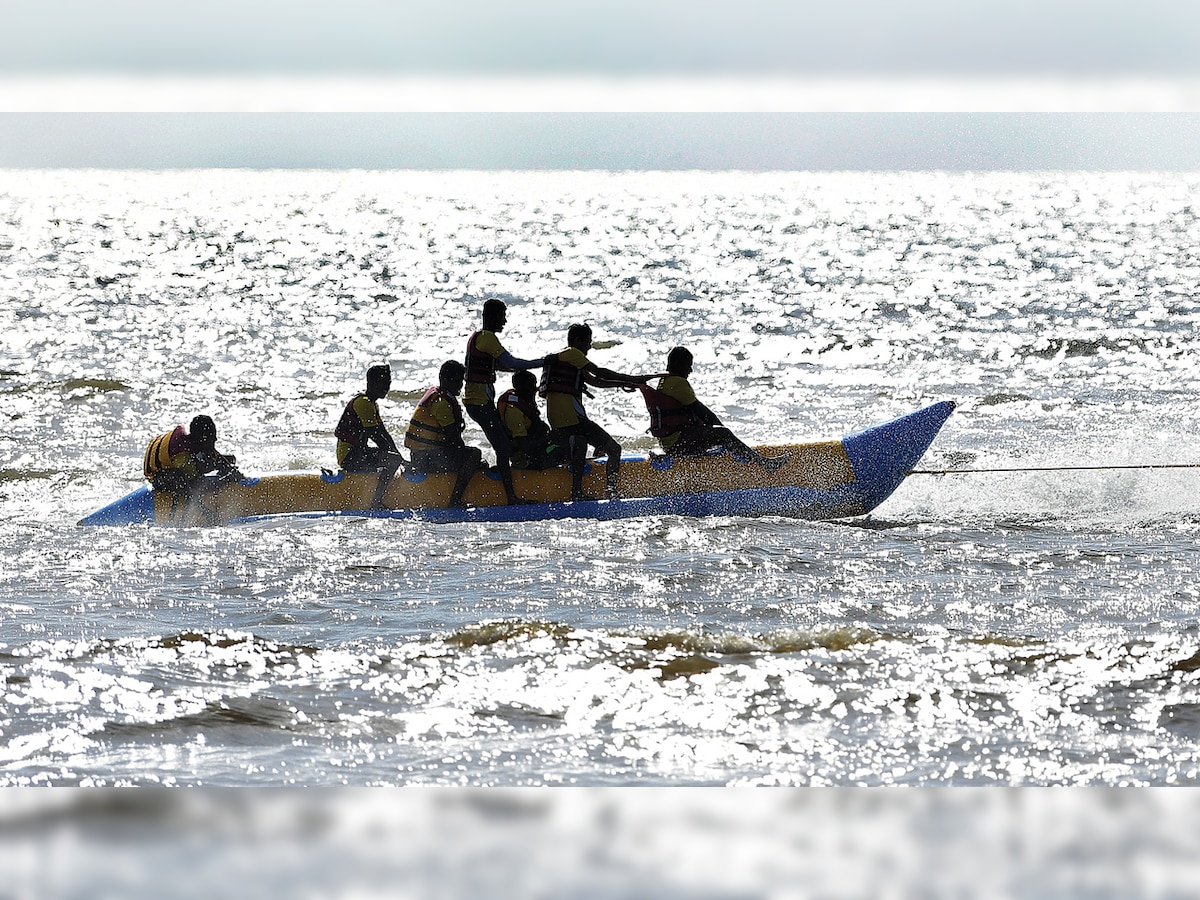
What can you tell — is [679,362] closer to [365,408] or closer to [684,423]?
[684,423]

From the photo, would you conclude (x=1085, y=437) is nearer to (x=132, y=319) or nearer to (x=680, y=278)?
(x=132, y=319)

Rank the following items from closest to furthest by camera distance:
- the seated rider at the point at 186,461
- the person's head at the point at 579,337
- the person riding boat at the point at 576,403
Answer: the person's head at the point at 579,337, the person riding boat at the point at 576,403, the seated rider at the point at 186,461

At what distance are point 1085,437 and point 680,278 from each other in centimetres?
3327

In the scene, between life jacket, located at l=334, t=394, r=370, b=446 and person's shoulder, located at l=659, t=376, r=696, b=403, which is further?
person's shoulder, located at l=659, t=376, r=696, b=403

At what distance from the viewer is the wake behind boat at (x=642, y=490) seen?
11000mm

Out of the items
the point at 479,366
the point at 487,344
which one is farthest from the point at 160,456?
the point at 487,344

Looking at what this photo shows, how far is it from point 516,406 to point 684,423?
1.40 meters

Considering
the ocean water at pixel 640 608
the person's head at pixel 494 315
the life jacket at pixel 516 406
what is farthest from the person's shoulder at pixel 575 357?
the ocean water at pixel 640 608

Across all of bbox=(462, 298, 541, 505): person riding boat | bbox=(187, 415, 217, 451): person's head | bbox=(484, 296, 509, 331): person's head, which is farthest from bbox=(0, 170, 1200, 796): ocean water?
bbox=(484, 296, 509, 331): person's head

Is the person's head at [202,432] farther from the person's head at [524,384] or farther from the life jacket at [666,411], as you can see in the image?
the life jacket at [666,411]

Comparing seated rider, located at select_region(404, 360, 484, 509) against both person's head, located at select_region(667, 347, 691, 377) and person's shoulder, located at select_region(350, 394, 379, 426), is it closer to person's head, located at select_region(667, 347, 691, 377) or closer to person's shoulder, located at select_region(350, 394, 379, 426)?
person's shoulder, located at select_region(350, 394, 379, 426)

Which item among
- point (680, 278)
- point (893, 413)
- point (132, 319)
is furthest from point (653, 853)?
point (680, 278)

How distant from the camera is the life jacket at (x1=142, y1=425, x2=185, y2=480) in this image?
11.1 meters

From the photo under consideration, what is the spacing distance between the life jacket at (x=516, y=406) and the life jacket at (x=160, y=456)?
2.65m
